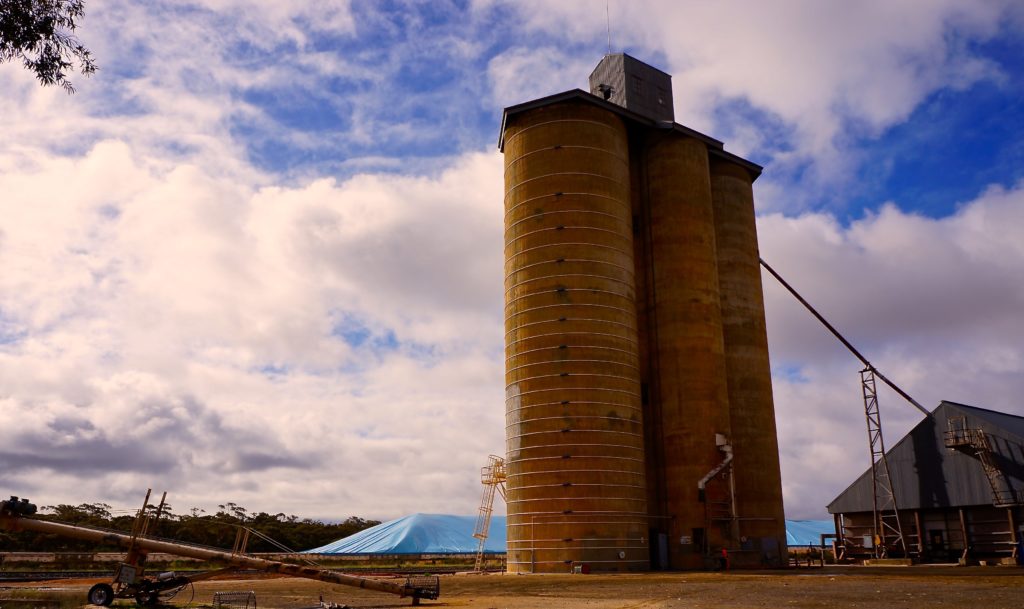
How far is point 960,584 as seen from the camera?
89.7ft

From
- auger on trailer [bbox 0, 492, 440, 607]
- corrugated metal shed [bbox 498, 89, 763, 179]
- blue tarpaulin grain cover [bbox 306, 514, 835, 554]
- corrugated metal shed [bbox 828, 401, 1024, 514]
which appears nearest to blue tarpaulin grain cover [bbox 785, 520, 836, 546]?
blue tarpaulin grain cover [bbox 306, 514, 835, 554]

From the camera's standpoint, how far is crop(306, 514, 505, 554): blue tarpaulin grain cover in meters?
91.6

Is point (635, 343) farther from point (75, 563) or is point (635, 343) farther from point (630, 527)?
→ point (75, 563)

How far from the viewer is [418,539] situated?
96.4 m

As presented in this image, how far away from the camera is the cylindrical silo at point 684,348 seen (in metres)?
55.7

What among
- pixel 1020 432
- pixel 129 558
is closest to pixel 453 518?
pixel 1020 432

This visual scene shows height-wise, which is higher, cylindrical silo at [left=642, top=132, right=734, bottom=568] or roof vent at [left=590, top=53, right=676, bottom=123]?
roof vent at [left=590, top=53, right=676, bottom=123]

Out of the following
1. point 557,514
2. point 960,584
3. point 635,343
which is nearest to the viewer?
point 960,584

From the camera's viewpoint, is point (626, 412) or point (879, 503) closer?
point (626, 412)

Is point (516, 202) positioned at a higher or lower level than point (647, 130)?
lower

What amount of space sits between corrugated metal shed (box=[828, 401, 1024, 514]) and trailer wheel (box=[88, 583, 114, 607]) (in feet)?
182

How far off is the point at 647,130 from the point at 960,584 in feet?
144

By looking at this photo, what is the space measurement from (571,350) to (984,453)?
30.1 meters

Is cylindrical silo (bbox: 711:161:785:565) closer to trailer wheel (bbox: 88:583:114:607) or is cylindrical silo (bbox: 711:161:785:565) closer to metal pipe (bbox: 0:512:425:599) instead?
metal pipe (bbox: 0:512:425:599)
